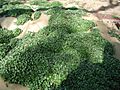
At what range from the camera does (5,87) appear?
12078mm

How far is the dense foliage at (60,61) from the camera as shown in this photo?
1185cm

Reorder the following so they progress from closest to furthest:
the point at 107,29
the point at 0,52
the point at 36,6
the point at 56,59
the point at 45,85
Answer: the point at 45,85
the point at 56,59
the point at 0,52
the point at 107,29
the point at 36,6

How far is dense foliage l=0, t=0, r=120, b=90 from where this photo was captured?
11.9 metres

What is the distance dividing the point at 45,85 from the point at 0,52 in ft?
11.6

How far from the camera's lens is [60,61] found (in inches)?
493

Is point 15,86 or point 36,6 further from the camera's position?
point 36,6

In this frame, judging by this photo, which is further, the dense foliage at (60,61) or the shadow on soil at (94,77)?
the dense foliage at (60,61)

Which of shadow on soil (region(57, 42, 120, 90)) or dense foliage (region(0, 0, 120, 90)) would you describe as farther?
dense foliage (region(0, 0, 120, 90))

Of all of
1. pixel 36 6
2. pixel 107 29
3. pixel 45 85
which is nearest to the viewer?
pixel 45 85

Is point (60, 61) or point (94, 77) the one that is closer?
point (94, 77)

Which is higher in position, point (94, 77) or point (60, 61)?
point (60, 61)

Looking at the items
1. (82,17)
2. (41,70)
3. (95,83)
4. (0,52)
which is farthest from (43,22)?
(95,83)

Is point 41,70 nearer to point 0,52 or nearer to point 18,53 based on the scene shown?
point 18,53

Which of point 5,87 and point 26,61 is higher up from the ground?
point 26,61
